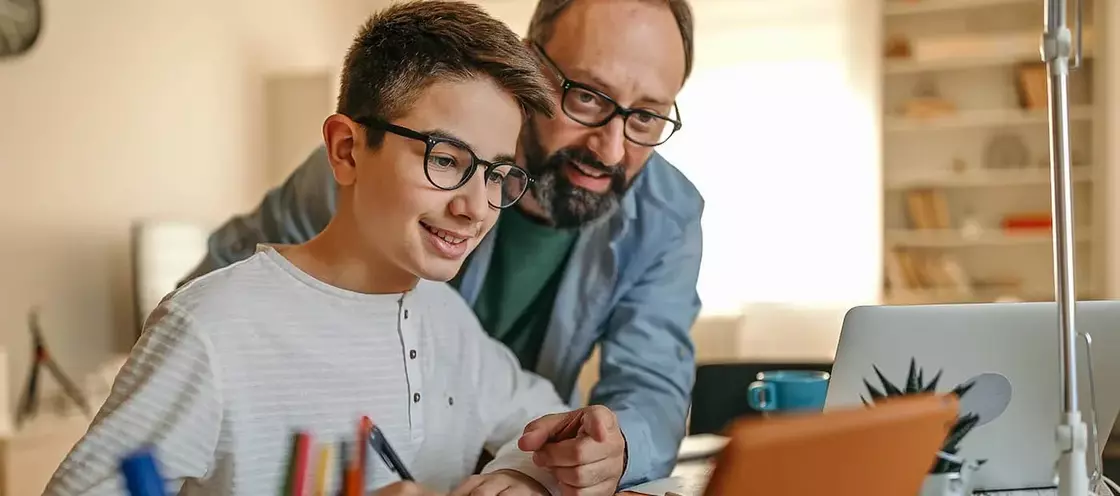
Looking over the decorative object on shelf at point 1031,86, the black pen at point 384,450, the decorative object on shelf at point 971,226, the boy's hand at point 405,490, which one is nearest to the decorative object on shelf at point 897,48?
the decorative object on shelf at point 1031,86

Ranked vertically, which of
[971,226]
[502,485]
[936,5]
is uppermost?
[936,5]

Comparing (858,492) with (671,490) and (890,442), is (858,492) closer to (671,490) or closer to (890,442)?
(890,442)

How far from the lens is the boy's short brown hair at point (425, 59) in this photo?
0.88m

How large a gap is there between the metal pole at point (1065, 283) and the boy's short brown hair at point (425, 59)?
43 centimetres

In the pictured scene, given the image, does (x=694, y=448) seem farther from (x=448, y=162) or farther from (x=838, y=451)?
(x=838, y=451)

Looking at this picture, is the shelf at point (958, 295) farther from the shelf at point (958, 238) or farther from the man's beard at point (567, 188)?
the man's beard at point (567, 188)

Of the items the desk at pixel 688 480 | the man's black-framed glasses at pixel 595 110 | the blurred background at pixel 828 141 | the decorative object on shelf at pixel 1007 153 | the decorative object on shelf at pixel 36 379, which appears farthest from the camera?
the decorative object on shelf at pixel 1007 153

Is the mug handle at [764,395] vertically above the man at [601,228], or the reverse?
the man at [601,228]

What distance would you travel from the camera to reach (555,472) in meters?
0.92

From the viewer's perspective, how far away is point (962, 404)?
35.3 inches

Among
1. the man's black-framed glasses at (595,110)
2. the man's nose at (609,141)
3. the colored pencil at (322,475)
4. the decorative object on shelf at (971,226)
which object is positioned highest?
the man's black-framed glasses at (595,110)

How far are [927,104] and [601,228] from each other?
2799 mm

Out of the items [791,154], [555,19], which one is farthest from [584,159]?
[791,154]

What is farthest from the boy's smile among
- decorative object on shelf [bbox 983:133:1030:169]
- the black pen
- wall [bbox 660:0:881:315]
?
decorative object on shelf [bbox 983:133:1030:169]
